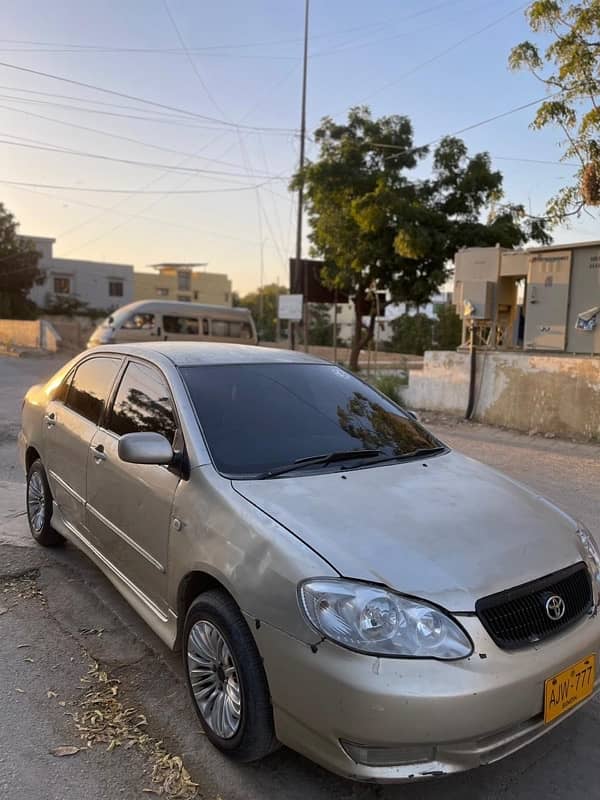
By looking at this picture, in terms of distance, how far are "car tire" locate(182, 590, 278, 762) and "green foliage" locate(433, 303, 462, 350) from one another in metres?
25.3

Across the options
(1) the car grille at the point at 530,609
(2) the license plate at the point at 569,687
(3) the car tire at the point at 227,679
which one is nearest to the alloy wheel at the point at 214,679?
(3) the car tire at the point at 227,679

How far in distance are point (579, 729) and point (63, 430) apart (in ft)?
10.9

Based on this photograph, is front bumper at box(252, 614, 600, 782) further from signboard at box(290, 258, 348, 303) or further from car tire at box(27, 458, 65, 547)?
signboard at box(290, 258, 348, 303)

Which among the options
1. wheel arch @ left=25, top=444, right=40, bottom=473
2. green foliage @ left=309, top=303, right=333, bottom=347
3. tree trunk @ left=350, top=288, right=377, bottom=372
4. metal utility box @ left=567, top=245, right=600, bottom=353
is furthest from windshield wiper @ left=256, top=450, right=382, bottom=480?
green foliage @ left=309, top=303, right=333, bottom=347

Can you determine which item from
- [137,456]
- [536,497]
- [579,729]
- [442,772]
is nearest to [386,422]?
[536,497]

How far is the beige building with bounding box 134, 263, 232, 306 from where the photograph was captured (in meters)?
59.9

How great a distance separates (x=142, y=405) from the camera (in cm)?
353

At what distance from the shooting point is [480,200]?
1653 centimetres

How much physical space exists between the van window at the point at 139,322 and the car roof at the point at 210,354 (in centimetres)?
1654

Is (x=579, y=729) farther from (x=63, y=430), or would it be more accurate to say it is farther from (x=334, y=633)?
(x=63, y=430)

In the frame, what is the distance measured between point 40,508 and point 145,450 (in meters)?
2.29

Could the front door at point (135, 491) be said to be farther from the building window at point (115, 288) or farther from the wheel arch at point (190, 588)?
the building window at point (115, 288)

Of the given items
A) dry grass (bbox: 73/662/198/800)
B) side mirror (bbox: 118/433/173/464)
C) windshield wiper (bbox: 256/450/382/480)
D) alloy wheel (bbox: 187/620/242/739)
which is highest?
side mirror (bbox: 118/433/173/464)

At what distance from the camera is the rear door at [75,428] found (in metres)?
3.94
